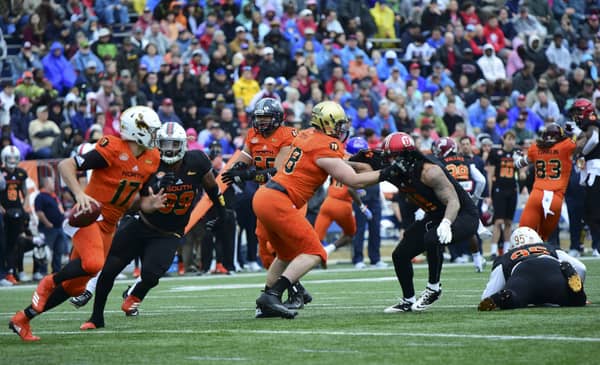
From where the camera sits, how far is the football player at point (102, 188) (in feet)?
29.5

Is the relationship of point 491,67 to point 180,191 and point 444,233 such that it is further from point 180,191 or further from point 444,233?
point 444,233

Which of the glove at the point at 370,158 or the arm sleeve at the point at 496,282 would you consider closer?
the arm sleeve at the point at 496,282

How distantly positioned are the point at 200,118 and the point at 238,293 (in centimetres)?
886

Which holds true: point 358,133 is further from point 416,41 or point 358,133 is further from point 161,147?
point 161,147

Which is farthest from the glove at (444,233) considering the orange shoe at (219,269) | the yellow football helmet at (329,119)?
the orange shoe at (219,269)

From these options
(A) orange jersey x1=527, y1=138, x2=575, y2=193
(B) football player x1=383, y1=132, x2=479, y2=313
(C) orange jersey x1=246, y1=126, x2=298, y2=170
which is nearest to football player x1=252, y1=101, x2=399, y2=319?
(B) football player x1=383, y1=132, x2=479, y2=313

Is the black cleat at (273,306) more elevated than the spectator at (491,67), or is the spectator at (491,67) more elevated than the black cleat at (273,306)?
the black cleat at (273,306)

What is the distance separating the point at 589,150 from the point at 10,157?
29.1ft

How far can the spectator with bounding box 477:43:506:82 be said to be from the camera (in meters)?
26.8

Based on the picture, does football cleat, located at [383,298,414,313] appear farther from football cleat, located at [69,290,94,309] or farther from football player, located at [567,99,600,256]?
football player, located at [567,99,600,256]

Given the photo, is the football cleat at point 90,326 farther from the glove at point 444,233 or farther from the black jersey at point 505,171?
the black jersey at point 505,171

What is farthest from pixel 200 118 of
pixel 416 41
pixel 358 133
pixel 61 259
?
pixel 416 41

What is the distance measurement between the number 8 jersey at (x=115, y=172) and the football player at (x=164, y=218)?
10.3 inches

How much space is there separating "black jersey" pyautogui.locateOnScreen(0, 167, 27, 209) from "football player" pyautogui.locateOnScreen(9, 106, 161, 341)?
29.1ft
